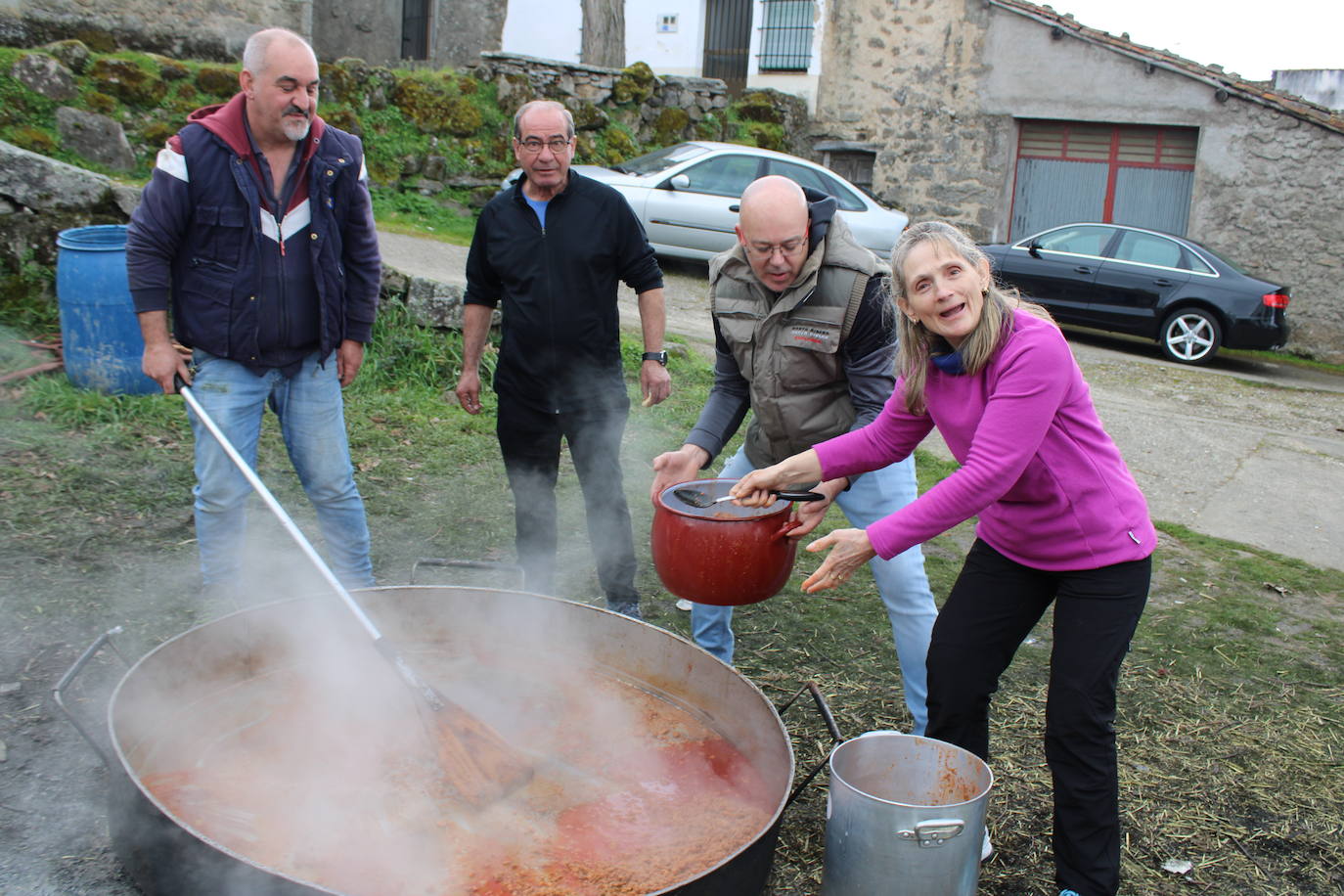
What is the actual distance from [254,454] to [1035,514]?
2.38 meters

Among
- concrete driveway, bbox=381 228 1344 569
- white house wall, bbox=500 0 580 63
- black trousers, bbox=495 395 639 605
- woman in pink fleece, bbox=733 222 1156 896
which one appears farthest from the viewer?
white house wall, bbox=500 0 580 63

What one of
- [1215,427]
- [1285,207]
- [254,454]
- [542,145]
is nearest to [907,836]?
[254,454]

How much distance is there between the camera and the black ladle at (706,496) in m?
2.82

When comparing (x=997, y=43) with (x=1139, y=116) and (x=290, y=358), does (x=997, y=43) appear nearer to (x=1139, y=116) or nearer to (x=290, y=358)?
(x=1139, y=116)

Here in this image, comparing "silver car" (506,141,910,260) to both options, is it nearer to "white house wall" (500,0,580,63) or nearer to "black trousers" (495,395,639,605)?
"black trousers" (495,395,639,605)

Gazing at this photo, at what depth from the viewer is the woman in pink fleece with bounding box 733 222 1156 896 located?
2.32 meters

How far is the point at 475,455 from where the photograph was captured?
225 inches

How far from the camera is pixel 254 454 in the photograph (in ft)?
11.0

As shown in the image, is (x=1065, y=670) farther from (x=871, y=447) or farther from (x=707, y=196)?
(x=707, y=196)

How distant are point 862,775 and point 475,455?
3587mm

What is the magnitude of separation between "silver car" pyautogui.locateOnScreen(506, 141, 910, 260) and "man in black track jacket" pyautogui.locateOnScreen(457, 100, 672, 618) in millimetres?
7246

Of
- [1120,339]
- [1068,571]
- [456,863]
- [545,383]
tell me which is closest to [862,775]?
[1068,571]

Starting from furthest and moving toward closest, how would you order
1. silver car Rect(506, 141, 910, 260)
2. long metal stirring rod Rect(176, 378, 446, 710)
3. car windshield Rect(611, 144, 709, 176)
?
car windshield Rect(611, 144, 709, 176) → silver car Rect(506, 141, 910, 260) → long metal stirring rod Rect(176, 378, 446, 710)

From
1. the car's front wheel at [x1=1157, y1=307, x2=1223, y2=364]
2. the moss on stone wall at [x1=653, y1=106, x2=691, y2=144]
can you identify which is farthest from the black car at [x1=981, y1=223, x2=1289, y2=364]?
the moss on stone wall at [x1=653, y1=106, x2=691, y2=144]
